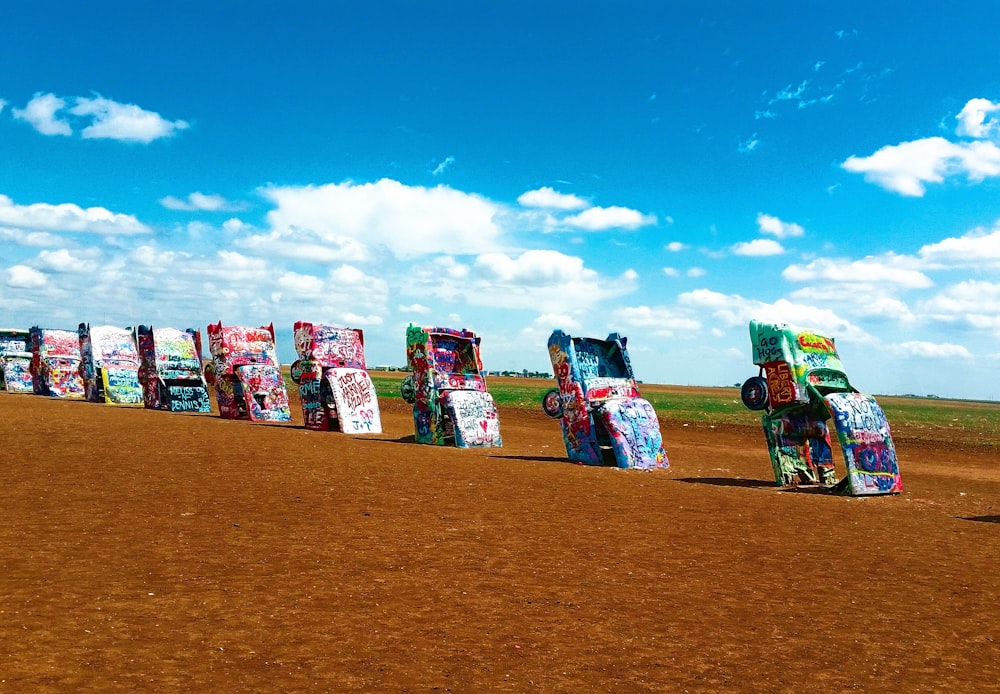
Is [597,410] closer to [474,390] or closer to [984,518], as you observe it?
[474,390]

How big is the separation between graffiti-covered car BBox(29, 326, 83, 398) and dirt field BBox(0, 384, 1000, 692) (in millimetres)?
24086

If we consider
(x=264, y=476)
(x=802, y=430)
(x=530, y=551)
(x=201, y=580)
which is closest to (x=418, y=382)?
(x=264, y=476)

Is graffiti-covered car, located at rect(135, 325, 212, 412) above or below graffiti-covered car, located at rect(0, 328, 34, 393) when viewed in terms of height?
below

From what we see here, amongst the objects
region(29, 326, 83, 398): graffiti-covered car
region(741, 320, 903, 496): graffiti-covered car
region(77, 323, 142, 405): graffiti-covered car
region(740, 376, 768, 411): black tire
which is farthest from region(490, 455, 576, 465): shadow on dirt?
region(29, 326, 83, 398): graffiti-covered car

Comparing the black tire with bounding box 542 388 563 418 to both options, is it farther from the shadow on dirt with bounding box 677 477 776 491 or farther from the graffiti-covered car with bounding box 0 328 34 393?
the graffiti-covered car with bounding box 0 328 34 393

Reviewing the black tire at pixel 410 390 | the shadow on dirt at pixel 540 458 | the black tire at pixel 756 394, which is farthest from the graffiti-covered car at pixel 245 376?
the black tire at pixel 756 394

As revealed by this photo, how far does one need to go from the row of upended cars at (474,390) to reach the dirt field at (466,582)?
151 cm

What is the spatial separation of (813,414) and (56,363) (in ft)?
108

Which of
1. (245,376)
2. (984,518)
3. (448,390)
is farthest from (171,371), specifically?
(984,518)

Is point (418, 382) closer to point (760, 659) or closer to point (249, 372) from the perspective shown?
point (249, 372)

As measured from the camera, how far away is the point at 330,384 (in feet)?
72.1

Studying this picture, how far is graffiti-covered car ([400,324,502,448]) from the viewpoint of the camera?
19.2m

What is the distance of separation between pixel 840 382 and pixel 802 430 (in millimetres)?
1112

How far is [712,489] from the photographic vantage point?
13562mm
